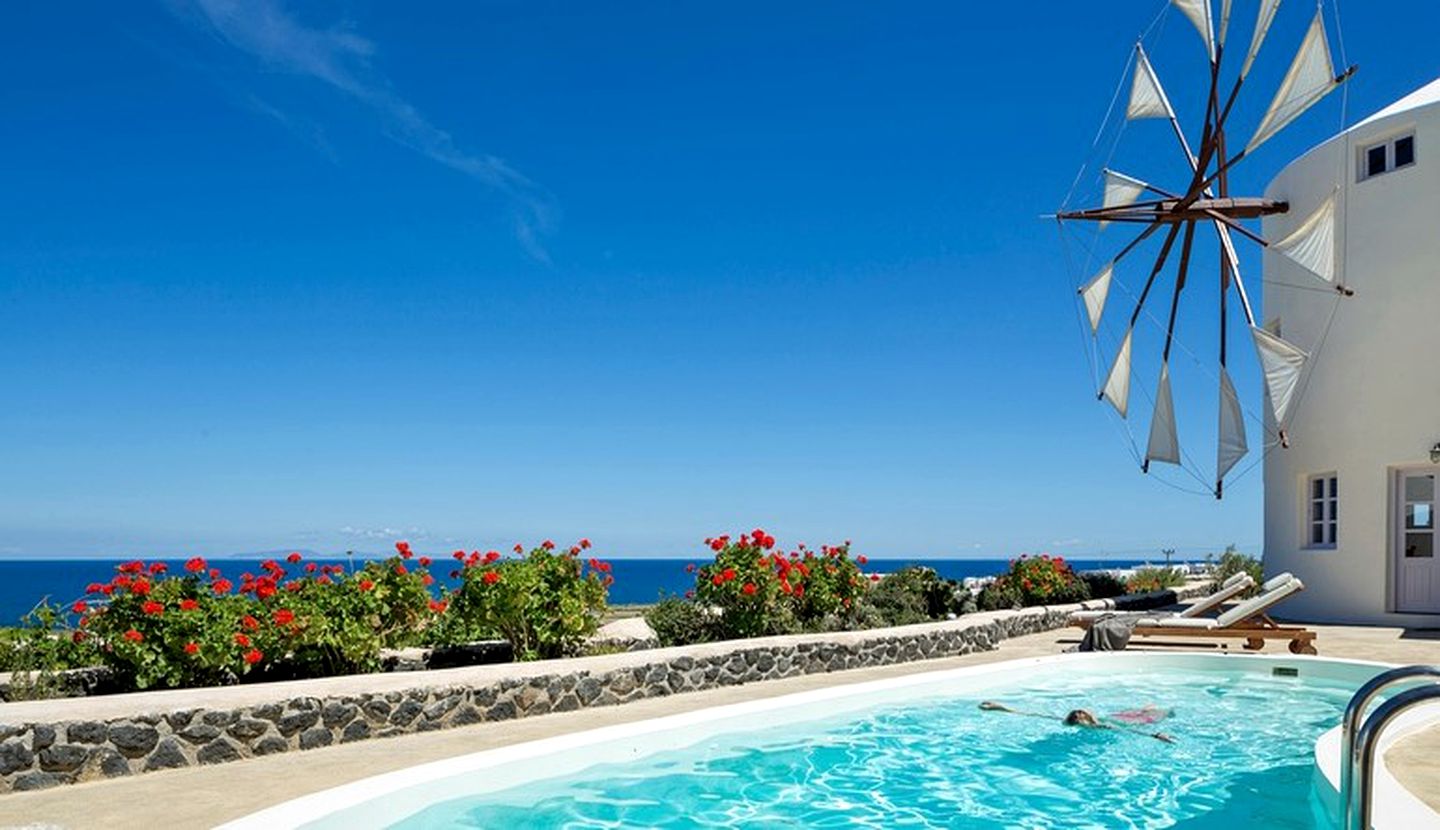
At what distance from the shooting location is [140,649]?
7.29m

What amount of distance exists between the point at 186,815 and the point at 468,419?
98.3 ft

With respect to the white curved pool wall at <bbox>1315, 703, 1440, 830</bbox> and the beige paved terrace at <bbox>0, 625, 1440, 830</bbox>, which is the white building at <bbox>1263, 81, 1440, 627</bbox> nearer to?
the white curved pool wall at <bbox>1315, 703, 1440, 830</bbox>

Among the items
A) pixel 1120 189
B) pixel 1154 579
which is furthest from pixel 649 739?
pixel 1154 579

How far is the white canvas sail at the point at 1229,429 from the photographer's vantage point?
54.5 ft

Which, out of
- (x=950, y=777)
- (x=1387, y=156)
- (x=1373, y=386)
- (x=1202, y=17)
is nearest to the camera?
(x=950, y=777)

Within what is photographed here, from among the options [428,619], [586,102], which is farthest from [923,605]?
[586,102]

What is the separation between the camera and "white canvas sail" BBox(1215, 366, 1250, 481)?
16625 millimetres

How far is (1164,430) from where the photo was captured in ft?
60.2

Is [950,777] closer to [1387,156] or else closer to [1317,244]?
[1317,244]

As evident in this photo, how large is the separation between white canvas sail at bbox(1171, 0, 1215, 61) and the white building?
263 centimetres

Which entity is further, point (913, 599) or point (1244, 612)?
point (913, 599)

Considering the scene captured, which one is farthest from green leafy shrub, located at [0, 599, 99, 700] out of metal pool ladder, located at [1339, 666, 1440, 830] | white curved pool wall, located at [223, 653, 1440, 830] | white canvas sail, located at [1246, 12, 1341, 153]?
white canvas sail, located at [1246, 12, 1341, 153]

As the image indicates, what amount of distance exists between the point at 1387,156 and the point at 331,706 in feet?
53.4

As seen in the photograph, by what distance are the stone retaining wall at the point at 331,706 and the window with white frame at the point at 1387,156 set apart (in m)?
11.4
